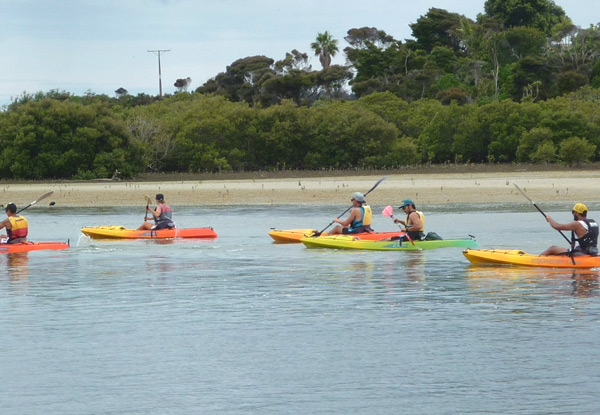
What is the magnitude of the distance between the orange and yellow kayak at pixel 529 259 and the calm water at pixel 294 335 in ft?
0.67

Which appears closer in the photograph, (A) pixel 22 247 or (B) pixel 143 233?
(A) pixel 22 247

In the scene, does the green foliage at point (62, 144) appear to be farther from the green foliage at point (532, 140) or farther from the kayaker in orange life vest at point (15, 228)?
the kayaker in orange life vest at point (15, 228)

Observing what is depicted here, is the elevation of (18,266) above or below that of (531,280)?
above

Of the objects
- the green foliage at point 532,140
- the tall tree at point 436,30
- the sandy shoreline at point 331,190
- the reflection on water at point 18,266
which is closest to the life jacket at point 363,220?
the reflection on water at point 18,266

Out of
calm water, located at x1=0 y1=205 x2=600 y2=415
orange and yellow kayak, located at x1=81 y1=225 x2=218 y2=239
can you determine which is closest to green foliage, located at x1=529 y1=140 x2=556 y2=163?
calm water, located at x1=0 y1=205 x2=600 y2=415

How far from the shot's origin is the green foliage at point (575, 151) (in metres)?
44.9

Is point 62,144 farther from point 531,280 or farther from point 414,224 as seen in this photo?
point 531,280

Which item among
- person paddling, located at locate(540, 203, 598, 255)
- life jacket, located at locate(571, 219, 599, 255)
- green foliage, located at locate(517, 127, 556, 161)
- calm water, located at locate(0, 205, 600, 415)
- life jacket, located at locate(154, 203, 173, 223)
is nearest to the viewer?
calm water, located at locate(0, 205, 600, 415)

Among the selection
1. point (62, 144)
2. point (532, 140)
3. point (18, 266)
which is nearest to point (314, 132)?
point (532, 140)

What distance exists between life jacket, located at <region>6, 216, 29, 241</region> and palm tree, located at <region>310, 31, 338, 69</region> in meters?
64.8

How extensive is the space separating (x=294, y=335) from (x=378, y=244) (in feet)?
26.8

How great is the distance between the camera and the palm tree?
83694 millimetres

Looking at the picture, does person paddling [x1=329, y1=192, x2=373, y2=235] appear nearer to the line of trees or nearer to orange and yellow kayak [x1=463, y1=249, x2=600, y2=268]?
orange and yellow kayak [x1=463, y1=249, x2=600, y2=268]

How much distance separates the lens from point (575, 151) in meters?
45.0
